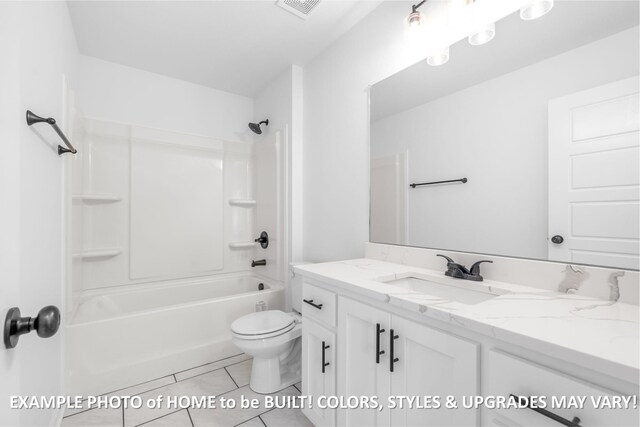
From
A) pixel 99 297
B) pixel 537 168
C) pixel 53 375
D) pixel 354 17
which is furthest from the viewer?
pixel 99 297

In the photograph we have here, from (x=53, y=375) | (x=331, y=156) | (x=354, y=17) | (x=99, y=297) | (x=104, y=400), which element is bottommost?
(x=104, y=400)

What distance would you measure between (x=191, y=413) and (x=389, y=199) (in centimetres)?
165

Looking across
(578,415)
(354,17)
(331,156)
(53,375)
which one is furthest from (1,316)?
(354,17)

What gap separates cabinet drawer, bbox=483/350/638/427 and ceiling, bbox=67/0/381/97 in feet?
6.42

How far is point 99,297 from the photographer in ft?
7.41

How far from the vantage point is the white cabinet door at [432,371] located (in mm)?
762

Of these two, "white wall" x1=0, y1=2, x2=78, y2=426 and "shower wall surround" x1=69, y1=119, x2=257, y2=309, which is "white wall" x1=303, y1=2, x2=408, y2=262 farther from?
"white wall" x1=0, y1=2, x2=78, y2=426

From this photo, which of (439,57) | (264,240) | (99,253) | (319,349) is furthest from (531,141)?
(99,253)

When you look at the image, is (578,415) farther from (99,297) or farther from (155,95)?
(155,95)

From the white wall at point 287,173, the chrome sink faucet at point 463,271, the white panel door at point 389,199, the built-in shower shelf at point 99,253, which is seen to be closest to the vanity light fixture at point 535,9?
the white panel door at point 389,199

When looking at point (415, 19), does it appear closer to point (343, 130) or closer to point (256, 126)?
point (343, 130)

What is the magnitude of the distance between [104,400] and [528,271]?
2.35 m

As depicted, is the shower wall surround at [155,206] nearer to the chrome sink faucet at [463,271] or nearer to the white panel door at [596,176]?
the chrome sink faucet at [463,271]

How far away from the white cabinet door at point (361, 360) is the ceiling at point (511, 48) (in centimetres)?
113
